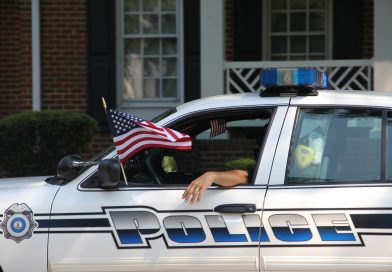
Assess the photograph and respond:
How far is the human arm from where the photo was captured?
14.4ft

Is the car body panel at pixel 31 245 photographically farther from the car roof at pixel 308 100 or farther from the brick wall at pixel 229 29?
the brick wall at pixel 229 29

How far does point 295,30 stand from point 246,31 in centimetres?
93

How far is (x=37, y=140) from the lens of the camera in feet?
31.3

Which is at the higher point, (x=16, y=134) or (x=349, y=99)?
(x=349, y=99)

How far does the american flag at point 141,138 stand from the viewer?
4.45 meters

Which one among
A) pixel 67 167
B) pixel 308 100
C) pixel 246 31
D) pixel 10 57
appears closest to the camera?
pixel 308 100

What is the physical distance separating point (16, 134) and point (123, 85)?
2.08 meters

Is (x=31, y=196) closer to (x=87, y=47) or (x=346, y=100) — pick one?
(x=346, y=100)

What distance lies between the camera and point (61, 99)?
1084 centimetres

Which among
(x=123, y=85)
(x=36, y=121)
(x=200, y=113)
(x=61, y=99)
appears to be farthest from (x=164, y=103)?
(x=200, y=113)

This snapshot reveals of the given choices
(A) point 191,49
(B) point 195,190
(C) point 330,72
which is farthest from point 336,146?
(A) point 191,49

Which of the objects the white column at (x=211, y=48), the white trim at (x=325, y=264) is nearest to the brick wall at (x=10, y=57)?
the white column at (x=211, y=48)

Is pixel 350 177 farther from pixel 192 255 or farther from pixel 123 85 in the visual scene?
pixel 123 85

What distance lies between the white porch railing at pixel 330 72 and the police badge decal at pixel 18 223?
18.4 feet
